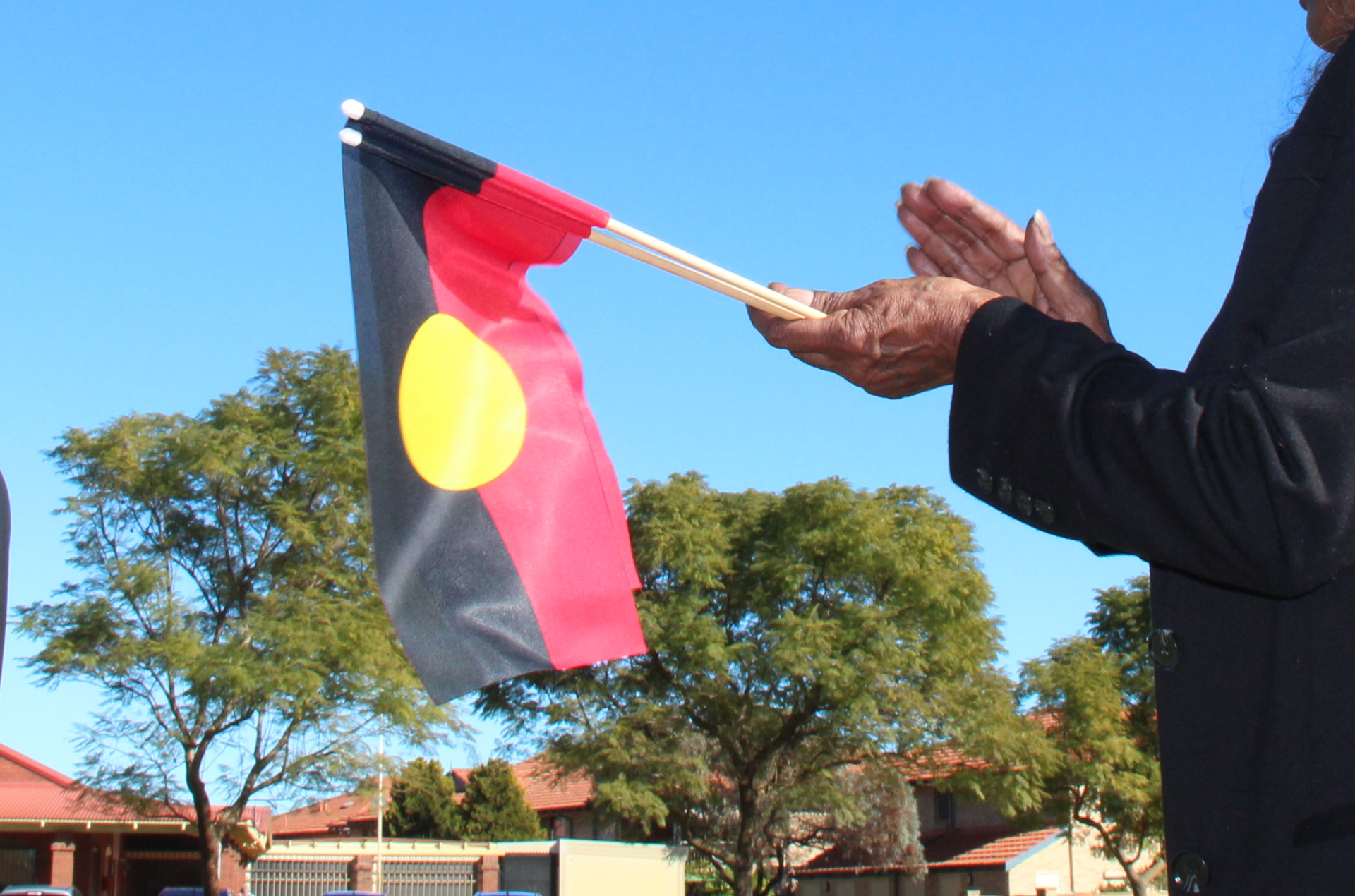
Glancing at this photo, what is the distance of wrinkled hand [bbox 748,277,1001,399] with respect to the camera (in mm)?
1625

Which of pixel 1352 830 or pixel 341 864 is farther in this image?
pixel 341 864

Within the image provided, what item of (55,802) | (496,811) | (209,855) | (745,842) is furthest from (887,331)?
(496,811)

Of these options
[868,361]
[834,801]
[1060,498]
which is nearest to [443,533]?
[868,361]

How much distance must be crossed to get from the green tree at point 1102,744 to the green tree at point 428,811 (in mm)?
25035

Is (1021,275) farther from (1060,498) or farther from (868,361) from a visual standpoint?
(1060,498)

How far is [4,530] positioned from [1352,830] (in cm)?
133

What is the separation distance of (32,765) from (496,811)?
54.7ft

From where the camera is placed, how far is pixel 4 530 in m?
1.26

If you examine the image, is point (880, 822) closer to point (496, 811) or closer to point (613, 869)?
point (613, 869)

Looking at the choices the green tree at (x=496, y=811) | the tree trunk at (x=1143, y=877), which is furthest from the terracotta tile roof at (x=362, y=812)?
the tree trunk at (x=1143, y=877)

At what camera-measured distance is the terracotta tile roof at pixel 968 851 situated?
1521 inches

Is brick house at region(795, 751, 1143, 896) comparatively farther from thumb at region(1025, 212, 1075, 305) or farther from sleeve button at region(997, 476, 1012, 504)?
sleeve button at region(997, 476, 1012, 504)

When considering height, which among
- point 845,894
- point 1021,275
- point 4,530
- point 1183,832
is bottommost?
point 845,894

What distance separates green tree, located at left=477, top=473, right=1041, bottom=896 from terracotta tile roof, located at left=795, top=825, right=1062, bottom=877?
25.0 ft
